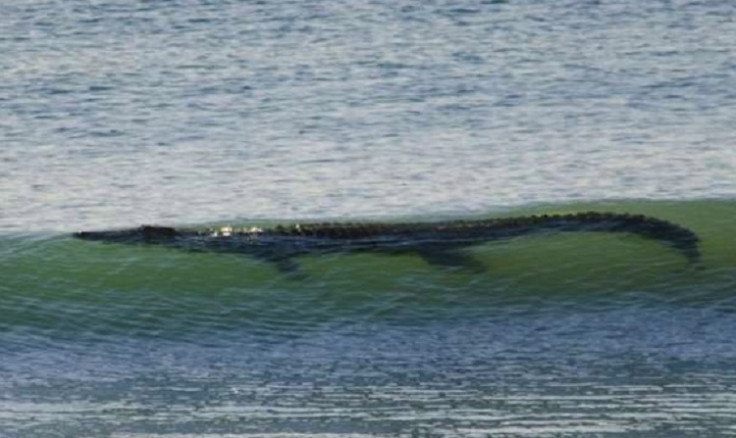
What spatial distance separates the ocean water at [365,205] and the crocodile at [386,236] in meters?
0.10

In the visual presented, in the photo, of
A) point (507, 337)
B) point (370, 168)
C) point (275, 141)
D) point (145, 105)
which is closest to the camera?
point (507, 337)

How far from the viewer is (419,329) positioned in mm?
12961

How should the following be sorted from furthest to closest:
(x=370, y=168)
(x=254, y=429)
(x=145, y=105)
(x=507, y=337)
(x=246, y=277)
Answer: (x=145, y=105) < (x=370, y=168) < (x=246, y=277) < (x=507, y=337) < (x=254, y=429)

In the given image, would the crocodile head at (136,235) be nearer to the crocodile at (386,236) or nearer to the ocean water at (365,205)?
the crocodile at (386,236)

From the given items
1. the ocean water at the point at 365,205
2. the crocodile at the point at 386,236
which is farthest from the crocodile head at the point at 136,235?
the ocean water at the point at 365,205

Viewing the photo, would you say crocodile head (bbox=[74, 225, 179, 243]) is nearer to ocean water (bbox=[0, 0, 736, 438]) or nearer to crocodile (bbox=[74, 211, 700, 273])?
crocodile (bbox=[74, 211, 700, 273])

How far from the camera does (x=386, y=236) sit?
1442cm

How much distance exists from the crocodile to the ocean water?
0.10m

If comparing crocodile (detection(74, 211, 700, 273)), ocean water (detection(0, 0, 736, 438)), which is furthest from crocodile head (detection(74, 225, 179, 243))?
ocean water (detection(0, 0, 736, 438))

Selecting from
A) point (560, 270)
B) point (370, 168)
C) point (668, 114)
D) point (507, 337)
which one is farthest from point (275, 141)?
point (507, 337)

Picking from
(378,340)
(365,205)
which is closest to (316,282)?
(378,340)

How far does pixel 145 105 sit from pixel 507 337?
8.20 metres

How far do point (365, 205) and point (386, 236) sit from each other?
1.39 m

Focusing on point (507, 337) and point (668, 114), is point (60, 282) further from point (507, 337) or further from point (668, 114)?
point (668, 114)
